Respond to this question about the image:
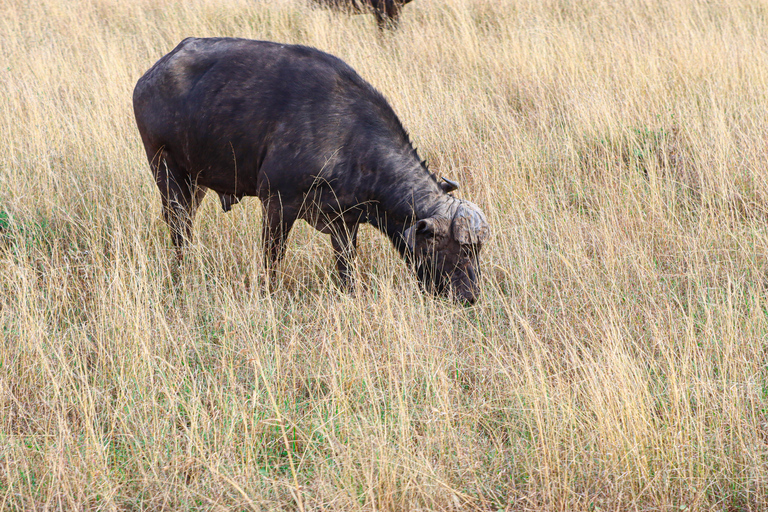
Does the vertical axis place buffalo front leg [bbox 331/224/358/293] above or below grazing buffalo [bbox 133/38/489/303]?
below

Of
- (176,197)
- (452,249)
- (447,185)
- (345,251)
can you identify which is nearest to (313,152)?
(345,251)

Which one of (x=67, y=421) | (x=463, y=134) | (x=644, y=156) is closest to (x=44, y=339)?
(x=67, y=421)

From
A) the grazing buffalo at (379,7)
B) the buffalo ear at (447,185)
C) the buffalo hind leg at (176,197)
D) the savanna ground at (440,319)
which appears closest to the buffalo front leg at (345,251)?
the savanna ground at (440,319)

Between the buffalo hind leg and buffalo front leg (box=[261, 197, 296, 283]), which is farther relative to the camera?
the buffalo hind leg

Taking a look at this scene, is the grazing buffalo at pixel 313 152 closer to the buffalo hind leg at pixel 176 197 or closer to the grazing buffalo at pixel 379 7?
the buffalo hind leg at pixel 176 197

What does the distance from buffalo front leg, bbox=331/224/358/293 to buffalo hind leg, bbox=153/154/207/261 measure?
1.12 metres

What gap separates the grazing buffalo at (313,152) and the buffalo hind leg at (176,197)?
0.16 m

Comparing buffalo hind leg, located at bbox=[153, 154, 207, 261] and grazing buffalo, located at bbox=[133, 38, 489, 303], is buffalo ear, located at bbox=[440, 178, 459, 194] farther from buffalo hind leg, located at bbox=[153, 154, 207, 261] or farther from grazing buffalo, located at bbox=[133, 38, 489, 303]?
buffalo hind leg, located at bbox=[153, 154, 207, 261]

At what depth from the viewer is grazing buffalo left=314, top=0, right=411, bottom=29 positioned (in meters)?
9.68

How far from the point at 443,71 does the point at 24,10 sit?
7511 mm

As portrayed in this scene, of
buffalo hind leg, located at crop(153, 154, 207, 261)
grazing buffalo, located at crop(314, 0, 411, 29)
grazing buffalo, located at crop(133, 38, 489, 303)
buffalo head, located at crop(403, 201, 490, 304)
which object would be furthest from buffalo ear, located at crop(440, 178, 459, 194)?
grazing buffalo, located at crop(314, 0, 411, 29)

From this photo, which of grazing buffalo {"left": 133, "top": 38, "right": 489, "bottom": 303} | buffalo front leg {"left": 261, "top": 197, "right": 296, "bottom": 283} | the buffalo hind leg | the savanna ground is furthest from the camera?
the buffalo hind leg

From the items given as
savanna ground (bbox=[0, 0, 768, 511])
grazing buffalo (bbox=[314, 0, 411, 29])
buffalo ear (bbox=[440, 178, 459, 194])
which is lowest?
savanna ground (bbox=[0, 0, 768, 511])

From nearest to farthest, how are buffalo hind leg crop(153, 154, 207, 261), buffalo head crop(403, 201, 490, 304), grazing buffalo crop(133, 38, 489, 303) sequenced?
1. buffalo head crop(403, 201, 490, 304)
2. grazing buffalo crop(133, 38, 489, 303)
3. buffalo hind leg crop(153, 154, 207, 261)
